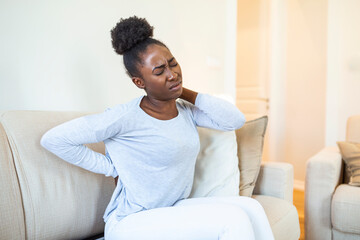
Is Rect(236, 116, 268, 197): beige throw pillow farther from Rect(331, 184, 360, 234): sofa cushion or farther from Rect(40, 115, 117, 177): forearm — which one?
Rect(40, 115, 117, 177): forearm

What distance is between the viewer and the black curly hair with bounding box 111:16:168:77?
1.06m

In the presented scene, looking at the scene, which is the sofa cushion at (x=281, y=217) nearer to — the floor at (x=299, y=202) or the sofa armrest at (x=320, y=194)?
the sofa armrest at (x=320, y=194)

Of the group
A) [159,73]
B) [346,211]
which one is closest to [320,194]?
[346,211]

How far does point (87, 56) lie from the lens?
1600 millimetres

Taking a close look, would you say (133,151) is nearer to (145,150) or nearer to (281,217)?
(145,150)

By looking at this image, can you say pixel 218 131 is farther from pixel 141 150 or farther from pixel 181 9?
pixel 181 9

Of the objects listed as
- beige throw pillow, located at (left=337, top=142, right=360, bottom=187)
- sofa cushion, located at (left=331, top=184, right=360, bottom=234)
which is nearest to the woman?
sofa cushion, located at (left=331, top=184, right=360, bottom=234)

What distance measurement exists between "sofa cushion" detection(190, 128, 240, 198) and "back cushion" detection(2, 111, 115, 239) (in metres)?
0.42

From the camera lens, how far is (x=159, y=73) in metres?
1.07

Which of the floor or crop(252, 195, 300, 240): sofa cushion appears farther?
the floor

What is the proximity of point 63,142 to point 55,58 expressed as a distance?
620 mm

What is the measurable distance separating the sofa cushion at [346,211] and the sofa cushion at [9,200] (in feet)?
4.86

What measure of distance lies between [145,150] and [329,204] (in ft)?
4.06

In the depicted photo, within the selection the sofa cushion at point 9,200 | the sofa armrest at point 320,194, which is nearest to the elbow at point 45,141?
the sofa cushion at point 9,200
